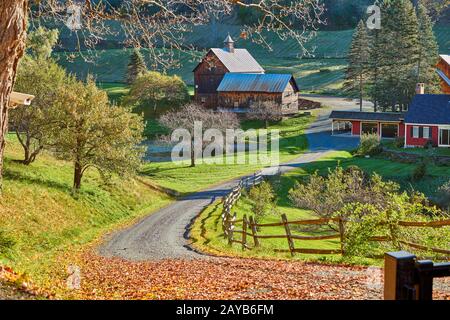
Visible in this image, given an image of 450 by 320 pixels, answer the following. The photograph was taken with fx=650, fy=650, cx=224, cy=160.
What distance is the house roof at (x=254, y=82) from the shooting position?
6862 centimetres

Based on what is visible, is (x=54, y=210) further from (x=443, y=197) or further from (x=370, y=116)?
(x=370, y=116)

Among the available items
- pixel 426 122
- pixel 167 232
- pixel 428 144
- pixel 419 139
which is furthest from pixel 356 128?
pixel 167 232

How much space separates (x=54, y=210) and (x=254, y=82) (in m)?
45.3

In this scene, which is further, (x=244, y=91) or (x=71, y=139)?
(x=244, y=91)

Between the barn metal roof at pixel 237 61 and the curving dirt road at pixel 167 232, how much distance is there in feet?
A: 88.4

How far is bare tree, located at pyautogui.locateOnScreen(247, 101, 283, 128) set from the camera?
6469 cm

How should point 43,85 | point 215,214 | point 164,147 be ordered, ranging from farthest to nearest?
1. point 164,147
2. point 43,85
3. point 215,214

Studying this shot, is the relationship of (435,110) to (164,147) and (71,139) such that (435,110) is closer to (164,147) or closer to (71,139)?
(164,147)

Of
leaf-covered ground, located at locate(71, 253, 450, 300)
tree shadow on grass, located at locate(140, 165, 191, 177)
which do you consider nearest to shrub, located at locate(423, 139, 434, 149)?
tree shadow on grass, located at locate(140, 165, 191, 177)

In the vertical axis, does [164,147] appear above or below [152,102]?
below

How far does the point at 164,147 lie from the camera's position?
180 ft

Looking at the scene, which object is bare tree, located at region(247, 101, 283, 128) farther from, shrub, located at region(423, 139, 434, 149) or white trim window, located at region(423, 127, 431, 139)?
shrub, located at region(423, 139, 434, 149)
